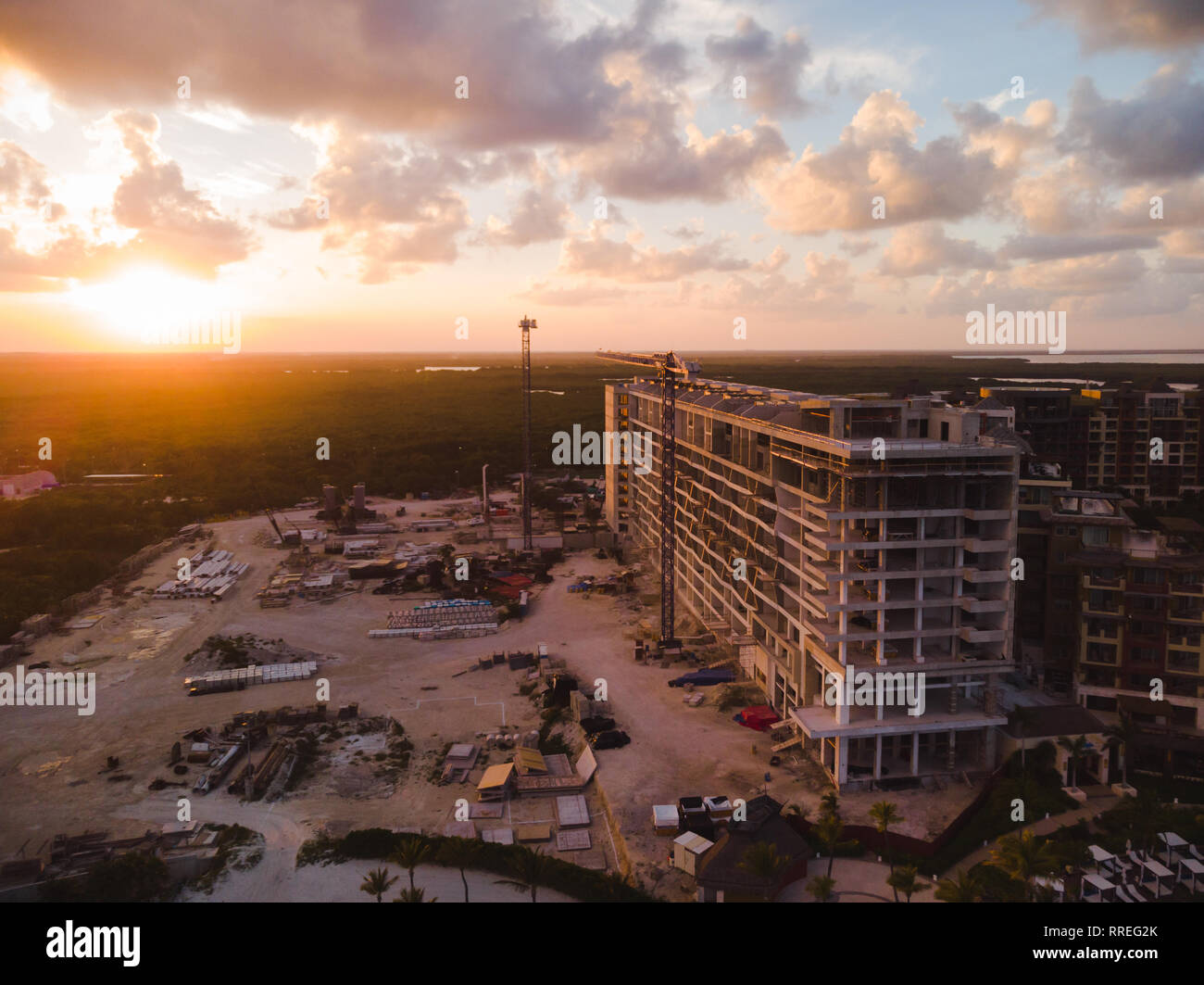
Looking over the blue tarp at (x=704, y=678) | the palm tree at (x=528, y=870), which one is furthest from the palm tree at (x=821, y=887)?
the blue tarp at (x=704, y=678)

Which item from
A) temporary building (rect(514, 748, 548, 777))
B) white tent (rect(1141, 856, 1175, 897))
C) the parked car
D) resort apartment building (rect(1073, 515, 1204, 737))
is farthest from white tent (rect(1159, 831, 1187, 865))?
temporary building (rect(514, 748, 548, 777))

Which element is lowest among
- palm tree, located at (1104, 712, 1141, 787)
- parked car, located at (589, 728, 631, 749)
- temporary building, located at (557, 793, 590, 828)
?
temporary building, located at (557, 793, 590, 828)

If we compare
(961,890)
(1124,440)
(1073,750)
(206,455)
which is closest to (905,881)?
(961,890)

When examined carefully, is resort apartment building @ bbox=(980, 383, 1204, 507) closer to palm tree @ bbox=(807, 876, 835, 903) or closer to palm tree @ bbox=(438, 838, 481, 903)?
palm tree @ bbox=(807, 876, 835, 903)

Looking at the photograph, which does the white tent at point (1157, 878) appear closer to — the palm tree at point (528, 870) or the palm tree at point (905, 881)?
the palm tree at point (905, 881)

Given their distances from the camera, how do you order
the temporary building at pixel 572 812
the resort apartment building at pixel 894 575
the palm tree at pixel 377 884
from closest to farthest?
the palm tree at pixel 377 884, the temporary building at pixel 572 812, the resort apartment building at pixel 894 575

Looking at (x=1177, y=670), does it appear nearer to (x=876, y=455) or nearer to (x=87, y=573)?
(x=876, y=455)

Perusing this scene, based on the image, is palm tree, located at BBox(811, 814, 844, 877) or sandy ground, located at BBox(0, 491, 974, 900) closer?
palm tree, located at BBox(811, 814, 844, 877)
